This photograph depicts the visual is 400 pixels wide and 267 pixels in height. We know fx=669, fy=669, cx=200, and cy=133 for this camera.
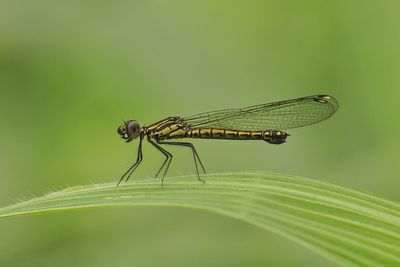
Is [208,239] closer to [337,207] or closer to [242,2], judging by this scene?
[337,207]

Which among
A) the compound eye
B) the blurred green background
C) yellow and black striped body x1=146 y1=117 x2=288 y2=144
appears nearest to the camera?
the compound eye

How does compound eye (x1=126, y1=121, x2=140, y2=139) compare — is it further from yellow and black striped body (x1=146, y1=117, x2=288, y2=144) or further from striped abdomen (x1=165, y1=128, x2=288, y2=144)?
striped abdomen (x1=165, y1=128, x2=288, y2=144)

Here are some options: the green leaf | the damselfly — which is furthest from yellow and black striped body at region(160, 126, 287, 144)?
the green leaf

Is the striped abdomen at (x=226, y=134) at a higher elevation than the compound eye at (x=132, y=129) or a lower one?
higher

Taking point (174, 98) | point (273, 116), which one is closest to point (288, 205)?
point (273, 116)

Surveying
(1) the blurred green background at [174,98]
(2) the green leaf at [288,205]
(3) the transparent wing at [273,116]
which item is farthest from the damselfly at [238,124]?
(2) the green leaf at [288,205]

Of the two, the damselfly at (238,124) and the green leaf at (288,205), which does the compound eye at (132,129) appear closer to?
the damselfly at (238,124)

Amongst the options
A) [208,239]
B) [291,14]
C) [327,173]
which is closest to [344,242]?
[208,239]
